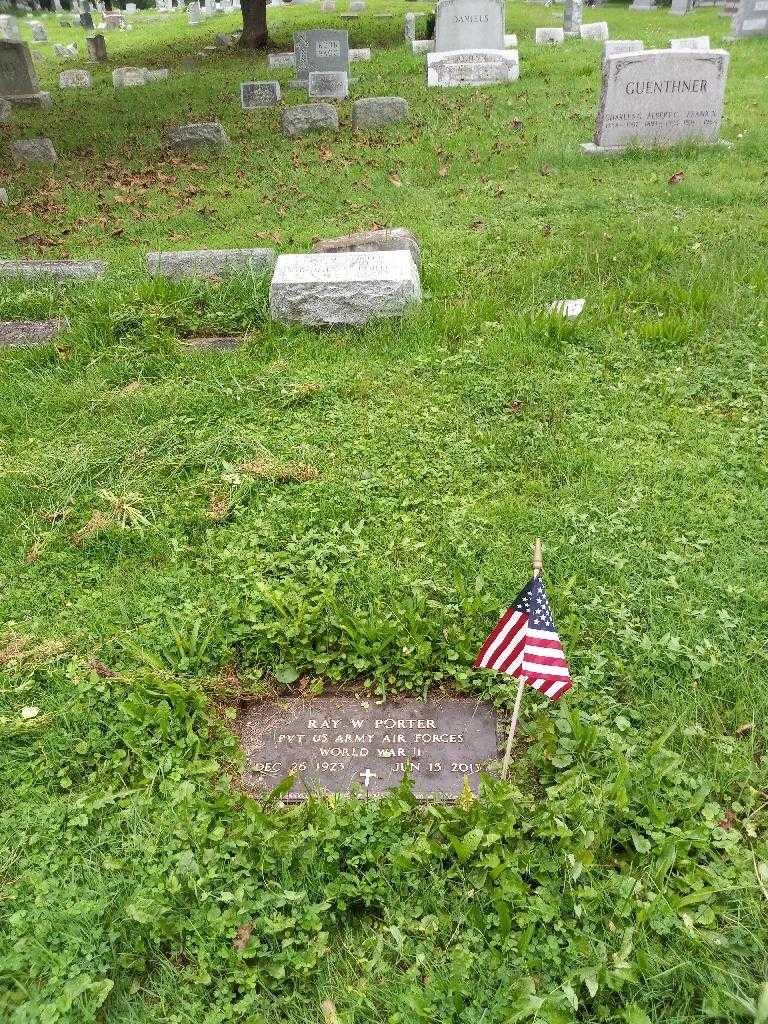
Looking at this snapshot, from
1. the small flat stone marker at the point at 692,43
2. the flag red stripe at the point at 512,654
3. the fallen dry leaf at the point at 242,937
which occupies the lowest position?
the fallen dry leaf at the point at 242,937

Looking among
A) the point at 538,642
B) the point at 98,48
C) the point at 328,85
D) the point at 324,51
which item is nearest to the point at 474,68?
the point at 328,85

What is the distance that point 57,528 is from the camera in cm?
406

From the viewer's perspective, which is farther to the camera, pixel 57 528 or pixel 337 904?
pixel 57 528

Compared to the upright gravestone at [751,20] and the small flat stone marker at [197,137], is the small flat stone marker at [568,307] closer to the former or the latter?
the small flat stone marker at [197,137]

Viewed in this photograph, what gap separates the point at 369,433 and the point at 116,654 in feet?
6.57

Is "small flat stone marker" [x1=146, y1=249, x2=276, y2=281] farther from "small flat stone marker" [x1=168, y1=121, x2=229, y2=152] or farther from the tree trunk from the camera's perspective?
the tree trunk

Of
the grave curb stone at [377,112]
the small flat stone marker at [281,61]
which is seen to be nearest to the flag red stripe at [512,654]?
the grave curb stone at [377,112]

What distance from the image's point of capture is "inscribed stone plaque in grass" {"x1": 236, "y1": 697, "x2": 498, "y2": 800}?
9.29 feet

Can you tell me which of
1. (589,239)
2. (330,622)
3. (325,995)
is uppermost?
(589,239)

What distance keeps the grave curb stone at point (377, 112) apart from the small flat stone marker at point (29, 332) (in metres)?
7.01

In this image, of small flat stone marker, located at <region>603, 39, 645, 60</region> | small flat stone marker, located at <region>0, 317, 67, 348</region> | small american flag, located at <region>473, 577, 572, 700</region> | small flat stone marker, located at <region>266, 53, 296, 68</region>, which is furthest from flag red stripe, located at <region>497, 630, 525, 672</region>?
small flat stone marker, located at <region>266, 53, 296, 68</region>

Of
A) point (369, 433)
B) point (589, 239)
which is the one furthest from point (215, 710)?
point (589, 239)

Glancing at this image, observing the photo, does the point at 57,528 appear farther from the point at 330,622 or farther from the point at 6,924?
the point at 6,924

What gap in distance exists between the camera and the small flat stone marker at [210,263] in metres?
6.26
